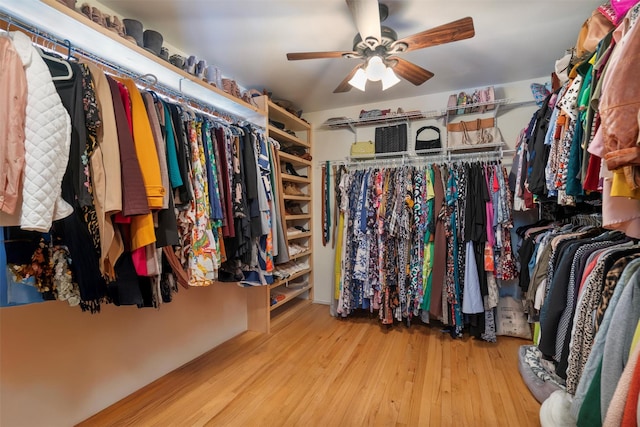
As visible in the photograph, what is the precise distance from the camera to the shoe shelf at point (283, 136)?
2.72m

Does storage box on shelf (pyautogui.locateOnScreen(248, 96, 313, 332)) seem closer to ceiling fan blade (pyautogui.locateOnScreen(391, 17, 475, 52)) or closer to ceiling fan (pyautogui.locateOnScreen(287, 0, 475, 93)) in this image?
ceiling fan (pyautogui.locateOnScreen(287, 0, 475, 93))

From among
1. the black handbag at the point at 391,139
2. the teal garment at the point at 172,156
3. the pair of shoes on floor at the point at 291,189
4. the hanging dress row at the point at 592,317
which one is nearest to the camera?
the hanging dress row at the point at 592,317

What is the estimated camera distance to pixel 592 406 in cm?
86

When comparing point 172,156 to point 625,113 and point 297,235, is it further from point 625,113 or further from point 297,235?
point 297,235

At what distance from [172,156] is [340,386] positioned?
1721 millimetres

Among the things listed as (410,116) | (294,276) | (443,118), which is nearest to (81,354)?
(294,276)

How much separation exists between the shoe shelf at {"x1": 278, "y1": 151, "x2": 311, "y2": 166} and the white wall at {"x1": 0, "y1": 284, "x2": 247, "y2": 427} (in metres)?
1.52

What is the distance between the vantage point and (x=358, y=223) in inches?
107

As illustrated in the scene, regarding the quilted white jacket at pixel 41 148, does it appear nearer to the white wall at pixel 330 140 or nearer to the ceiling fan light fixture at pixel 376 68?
the ceiling fan light fixture at pixel 376 68

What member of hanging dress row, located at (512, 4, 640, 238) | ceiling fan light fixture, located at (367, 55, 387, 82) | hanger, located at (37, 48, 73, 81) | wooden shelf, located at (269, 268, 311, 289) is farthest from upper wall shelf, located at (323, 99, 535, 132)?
hanger, located at (37, 48, 73, 81)

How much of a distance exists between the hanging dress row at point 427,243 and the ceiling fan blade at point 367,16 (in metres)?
1.38

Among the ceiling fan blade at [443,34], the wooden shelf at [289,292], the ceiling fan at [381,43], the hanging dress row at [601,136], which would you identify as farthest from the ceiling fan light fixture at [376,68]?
the wooden shelf at [289,292]

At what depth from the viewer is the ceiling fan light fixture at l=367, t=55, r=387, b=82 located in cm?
167

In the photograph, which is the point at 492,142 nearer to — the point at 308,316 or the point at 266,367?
the point at 308,316
